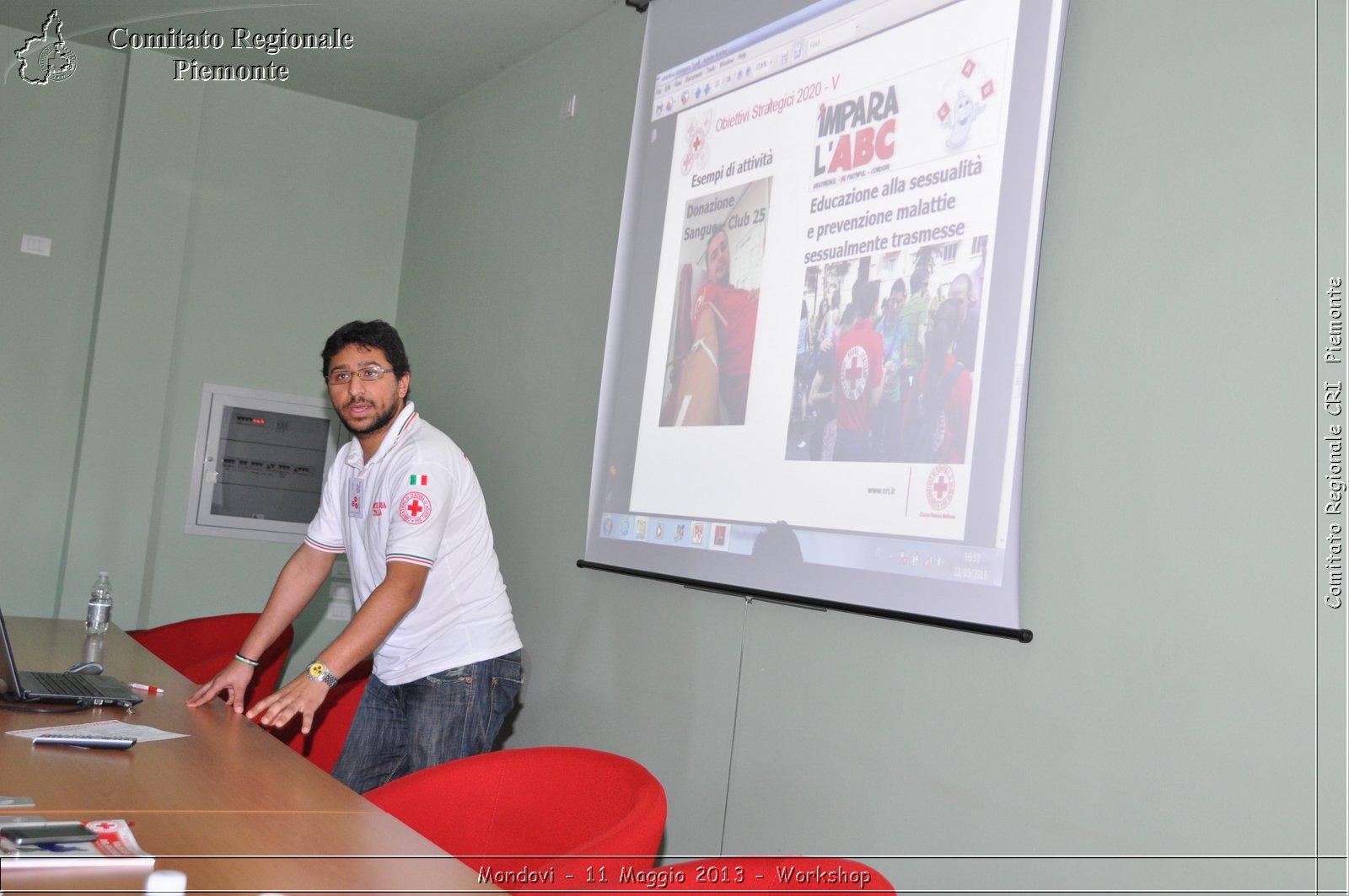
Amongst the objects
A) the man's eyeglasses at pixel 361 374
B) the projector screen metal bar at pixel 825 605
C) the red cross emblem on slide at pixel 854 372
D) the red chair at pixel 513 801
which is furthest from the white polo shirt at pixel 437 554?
the red cross emblem on slide at pixel 854 372

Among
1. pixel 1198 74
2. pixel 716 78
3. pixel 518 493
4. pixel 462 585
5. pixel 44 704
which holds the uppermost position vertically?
pixel 716 78

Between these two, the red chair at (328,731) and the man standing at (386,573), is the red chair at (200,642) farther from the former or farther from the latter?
the man standing at (386,573)

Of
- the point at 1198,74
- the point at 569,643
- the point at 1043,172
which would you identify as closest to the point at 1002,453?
the point at 1043,172

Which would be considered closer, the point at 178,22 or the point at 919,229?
the point at 919,229

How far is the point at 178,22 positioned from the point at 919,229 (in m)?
3.54

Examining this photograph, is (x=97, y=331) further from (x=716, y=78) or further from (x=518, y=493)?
(x=716, y=78)

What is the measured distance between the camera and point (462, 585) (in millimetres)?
2873

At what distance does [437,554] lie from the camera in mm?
2662

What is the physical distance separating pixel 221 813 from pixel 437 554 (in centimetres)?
112

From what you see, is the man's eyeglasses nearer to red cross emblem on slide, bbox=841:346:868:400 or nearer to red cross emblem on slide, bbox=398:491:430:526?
red cross emblem on slide, bbox=398:491:430:526

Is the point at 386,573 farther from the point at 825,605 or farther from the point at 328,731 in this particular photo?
the point at 825,605

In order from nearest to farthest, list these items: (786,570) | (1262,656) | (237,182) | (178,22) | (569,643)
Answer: (1262,656), (786,570), (569,643), (178,22), (237,182)
